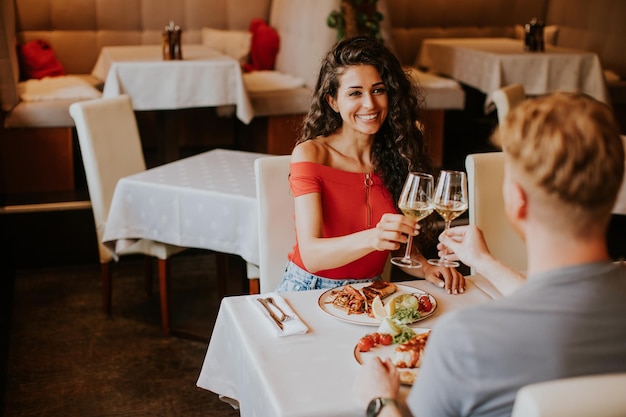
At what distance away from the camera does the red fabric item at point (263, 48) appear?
590 centimetres

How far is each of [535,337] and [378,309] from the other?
2.22 ft

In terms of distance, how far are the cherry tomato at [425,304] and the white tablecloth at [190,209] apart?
119 centimetres

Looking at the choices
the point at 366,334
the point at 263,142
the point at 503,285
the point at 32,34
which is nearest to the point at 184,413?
the point at 366,334

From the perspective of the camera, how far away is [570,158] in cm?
99

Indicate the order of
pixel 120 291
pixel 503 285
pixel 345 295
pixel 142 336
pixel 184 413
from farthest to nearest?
pixel 120 291 < pixel 142 336 < pixel 184 413 < pixel 345 295 < pixel 503 285

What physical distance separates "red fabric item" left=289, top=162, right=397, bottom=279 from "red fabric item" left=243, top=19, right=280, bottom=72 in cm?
391

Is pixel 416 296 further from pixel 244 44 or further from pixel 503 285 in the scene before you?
pixel 244 44

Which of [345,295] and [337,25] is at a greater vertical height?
[337,25]

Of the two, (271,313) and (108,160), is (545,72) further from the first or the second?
(271,313)

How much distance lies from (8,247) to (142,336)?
3.71 feet

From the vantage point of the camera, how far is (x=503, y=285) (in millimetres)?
1609

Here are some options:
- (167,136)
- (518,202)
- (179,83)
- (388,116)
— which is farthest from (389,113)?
(167,136)

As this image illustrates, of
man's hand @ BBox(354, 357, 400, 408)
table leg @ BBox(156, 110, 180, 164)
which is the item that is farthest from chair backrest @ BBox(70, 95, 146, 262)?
man's hand @ BBox(354, 357, 400, 408)

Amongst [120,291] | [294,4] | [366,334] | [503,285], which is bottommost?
[120,291]
